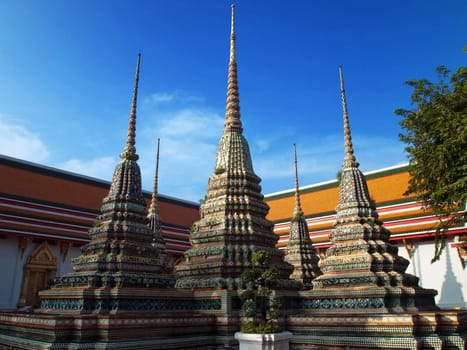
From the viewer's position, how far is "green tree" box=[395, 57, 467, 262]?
12.1m

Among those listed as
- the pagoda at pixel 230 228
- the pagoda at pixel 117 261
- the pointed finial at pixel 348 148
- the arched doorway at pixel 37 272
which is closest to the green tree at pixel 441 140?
the pointed finial at pixel 348 148

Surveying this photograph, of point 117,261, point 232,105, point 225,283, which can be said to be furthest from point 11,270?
point 225,283

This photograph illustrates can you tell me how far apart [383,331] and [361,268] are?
2.61 m

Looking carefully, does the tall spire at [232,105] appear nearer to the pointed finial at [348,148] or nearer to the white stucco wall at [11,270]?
the pointed finial at [348,148]

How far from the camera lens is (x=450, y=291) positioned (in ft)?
77.4

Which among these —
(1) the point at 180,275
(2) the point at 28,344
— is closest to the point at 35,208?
Answer: (1) the point at 180,275

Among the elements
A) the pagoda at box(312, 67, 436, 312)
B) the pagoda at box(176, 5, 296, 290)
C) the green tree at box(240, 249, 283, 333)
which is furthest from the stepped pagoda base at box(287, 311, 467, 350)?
the green tree at box(240, 249, 283, 333)

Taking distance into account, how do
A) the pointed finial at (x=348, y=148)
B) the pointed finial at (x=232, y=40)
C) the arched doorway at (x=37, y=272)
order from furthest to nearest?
the arched doorway at (x=37, y=272) < the pointed finial at (x=232, y=40) < the pointed finial at (x=348, y=148)

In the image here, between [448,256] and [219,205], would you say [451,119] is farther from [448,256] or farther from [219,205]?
[448,256]

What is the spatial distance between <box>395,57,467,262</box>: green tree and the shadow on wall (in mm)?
11563

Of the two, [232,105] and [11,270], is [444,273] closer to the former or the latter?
[232,105]

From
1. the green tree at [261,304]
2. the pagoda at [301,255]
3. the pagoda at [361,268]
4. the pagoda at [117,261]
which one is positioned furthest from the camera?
the pagoda at [301,255]

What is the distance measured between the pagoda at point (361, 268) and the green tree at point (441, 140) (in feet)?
6.87

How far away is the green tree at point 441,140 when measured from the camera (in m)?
12.1
